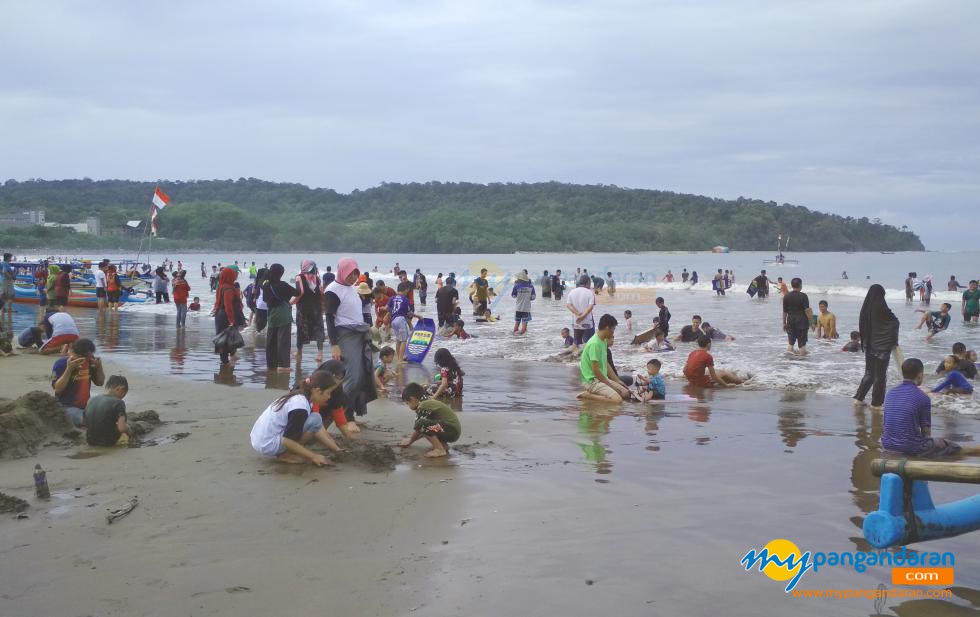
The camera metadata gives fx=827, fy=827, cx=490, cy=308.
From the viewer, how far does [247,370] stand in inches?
518

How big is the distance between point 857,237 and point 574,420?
171 meters

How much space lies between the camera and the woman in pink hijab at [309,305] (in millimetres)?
12650

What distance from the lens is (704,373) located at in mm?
12680

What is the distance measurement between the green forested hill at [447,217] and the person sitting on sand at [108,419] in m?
111

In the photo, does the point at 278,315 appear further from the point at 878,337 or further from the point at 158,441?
the point at 878,337

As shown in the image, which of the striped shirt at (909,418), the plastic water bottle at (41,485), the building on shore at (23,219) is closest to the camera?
the plastic water bottle at (41,485)

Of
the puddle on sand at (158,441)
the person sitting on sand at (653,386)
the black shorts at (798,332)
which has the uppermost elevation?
the black shorts at (798,332)

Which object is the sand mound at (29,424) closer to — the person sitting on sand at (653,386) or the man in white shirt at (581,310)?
the person sitting on sand at (653,386)

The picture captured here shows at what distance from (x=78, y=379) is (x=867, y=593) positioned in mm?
7119

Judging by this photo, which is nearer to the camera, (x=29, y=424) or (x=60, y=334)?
(x=29, y=424)

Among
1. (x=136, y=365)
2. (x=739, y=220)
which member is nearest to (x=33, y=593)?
(x=136, y=365)

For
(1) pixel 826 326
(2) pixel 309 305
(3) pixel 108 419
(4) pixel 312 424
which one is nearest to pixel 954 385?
(1) pixel 826 326

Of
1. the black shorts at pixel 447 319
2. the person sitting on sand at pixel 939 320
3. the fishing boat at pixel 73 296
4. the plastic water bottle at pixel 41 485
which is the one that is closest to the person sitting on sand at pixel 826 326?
the person sitting on sand at pixel 939 320

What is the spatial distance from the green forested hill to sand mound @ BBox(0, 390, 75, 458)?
110 m
